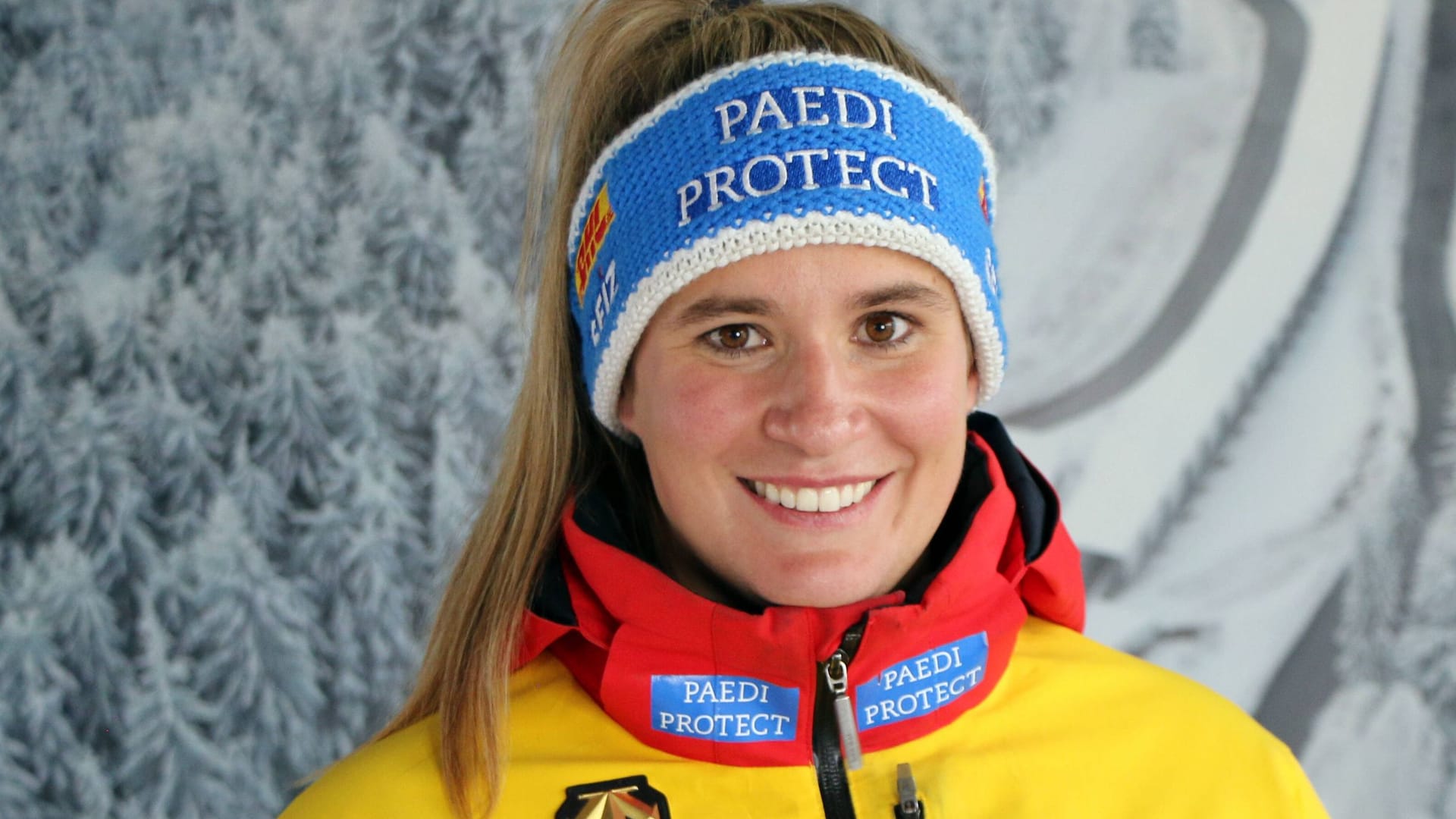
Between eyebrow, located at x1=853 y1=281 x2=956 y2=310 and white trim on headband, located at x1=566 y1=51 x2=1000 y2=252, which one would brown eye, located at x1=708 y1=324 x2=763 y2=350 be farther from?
white trim on headband, located at x1=566 y1=51 x2=1000 y2=252

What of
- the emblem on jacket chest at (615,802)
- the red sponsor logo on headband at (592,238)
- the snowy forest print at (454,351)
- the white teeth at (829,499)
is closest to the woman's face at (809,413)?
the white teeth at (829,499)

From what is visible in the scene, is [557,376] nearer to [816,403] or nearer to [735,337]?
[735,337]

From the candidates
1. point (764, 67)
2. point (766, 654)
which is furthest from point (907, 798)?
point (764, 67)

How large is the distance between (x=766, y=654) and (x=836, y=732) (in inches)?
5.0

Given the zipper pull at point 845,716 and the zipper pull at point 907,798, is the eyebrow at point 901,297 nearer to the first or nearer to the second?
the zipper pull at point 845,716

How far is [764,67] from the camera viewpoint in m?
1.51

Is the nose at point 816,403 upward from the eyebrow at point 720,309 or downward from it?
downward

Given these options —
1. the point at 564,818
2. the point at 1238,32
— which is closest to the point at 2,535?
the point at 564,818

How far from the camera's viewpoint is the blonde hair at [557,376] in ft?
5.08

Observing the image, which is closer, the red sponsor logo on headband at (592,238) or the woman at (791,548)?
the woman at (791,548)

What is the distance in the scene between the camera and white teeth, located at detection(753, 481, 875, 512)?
1483 mm

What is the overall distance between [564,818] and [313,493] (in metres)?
0.95

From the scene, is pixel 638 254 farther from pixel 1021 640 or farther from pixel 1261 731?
pixel 1261 731

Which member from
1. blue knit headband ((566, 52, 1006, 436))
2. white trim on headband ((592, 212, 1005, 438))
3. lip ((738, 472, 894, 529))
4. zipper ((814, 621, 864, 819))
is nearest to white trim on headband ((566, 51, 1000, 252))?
blue knit headband ((566, 52, 1006, 436))
